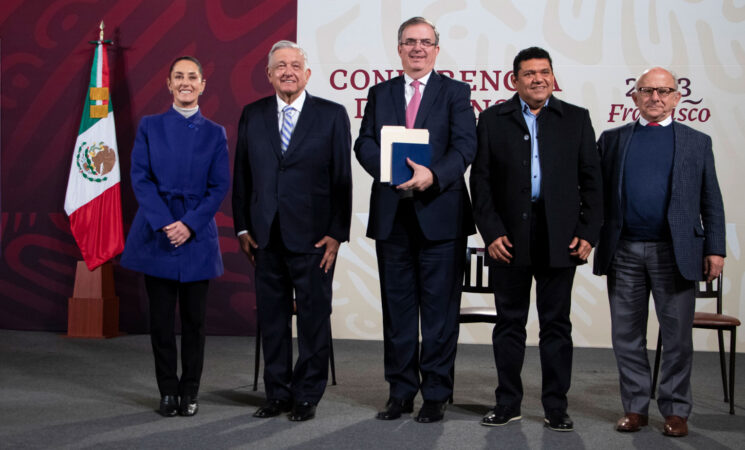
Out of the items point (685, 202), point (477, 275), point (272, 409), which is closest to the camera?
point (685, 202)

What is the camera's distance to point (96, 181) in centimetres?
563

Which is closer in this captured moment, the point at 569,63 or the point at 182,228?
the point at 182,228

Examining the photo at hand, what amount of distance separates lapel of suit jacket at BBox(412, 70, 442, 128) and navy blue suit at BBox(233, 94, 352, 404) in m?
0.36

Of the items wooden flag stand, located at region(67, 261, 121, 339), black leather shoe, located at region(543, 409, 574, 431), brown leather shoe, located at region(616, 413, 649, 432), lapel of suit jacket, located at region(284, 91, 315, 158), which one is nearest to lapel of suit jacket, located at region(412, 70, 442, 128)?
lapel of suit jacket, located at region(284, 91, 315, 158)

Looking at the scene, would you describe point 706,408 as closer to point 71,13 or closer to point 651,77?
point 651,77

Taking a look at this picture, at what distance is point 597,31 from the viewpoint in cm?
558

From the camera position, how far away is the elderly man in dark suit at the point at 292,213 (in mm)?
3314

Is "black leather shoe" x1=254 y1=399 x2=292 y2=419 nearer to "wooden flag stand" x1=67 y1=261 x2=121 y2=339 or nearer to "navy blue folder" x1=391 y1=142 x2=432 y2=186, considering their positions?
"navy blue folder" x1=391 y1=142 x2=432 y2=186

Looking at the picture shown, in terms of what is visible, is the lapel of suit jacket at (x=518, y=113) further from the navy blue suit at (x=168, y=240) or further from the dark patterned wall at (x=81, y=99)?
the dark patterned wall at (x=81, y=99)

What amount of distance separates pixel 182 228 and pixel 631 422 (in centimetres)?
211

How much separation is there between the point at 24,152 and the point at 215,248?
341cm

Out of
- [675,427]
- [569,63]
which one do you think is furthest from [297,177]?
[569,63]

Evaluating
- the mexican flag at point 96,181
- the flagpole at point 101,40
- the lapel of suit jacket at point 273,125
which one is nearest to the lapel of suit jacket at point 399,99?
the lapel of suit jacket at point 273,125

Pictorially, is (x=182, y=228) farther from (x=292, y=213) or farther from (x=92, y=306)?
(x=92, y=306)
